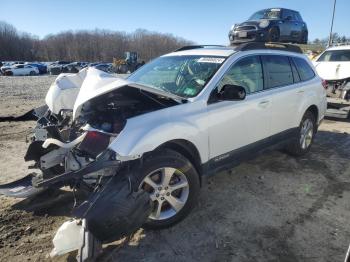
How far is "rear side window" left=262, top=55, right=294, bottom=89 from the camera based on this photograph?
4762 mm

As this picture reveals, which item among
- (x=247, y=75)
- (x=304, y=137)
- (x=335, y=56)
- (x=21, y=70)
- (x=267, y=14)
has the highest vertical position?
(x=267, y=14)

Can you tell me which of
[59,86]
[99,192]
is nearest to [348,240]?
[99,192]

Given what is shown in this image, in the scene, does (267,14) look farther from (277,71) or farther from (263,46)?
(263,46)

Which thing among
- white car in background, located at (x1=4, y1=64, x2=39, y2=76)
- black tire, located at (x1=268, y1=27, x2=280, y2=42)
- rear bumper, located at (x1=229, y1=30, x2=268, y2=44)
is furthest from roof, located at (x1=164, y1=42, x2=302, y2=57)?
white car in background, located at (x1=4, y1=64, x2=39, y2=76)

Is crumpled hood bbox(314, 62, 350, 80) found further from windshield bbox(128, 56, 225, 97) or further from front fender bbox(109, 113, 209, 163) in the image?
front fender bbox(109, 113, 209, 163)

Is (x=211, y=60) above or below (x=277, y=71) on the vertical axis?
above

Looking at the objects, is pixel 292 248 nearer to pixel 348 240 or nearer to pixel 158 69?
pixel 348 240

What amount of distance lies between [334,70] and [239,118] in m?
7.10

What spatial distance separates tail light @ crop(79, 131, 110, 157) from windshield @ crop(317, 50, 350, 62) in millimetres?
9406

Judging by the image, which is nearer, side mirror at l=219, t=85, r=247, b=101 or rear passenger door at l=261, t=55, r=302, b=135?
side mirror at l=219, t=85, r=247, b=101

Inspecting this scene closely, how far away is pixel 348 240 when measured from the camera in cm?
341

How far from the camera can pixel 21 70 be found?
3916cm

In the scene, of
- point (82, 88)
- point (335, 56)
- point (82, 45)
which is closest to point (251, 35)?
point (335, 56)

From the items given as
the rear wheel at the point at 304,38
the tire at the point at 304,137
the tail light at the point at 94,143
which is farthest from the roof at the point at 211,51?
the rear wheel at the point at 304,38
